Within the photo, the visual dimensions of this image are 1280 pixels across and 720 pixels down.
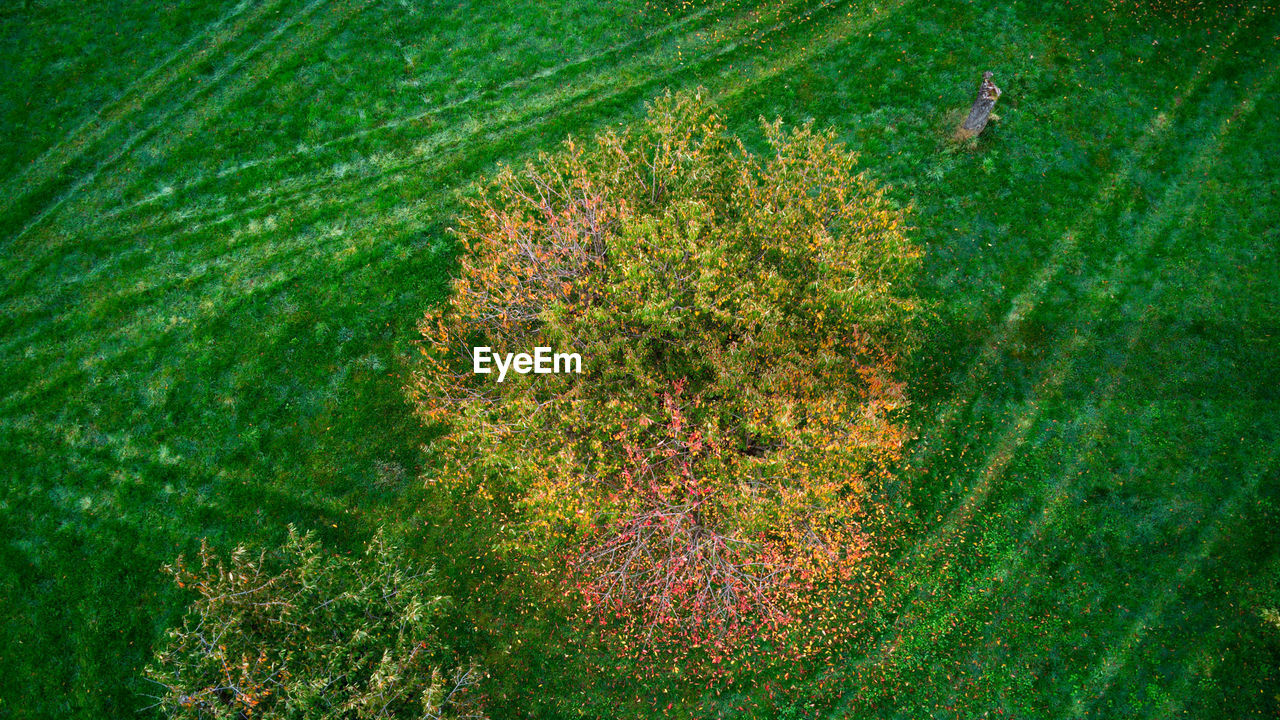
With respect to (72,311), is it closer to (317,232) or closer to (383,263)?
(317,232)

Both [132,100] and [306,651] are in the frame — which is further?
[132,100]

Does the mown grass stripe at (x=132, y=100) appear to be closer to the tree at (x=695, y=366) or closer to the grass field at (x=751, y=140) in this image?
the grass field at (x=751, y=140)

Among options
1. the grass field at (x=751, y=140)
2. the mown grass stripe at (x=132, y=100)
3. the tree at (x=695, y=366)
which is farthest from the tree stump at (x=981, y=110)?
the mown grass stripe at (x=132, y=100)

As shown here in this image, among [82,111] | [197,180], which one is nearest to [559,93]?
[197,180]

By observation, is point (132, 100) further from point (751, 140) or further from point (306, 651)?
point (751, 140)

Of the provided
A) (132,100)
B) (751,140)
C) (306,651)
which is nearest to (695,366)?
(306,651)

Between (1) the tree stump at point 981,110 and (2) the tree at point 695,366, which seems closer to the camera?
(2) the tree at point 695,366
